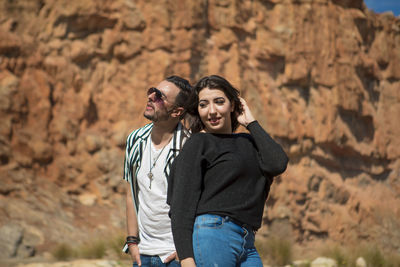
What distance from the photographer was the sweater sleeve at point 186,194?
1.79 metres

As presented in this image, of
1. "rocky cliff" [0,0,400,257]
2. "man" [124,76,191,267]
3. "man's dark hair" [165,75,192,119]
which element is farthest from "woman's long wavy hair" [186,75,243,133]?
"rocky cliff" [0,0,400,257]

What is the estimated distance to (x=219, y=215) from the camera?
1.83m

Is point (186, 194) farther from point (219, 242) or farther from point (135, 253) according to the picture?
point (135, 253)

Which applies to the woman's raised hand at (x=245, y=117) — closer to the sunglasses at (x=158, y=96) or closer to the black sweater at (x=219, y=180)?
the black sweater at (x=219, y=180)

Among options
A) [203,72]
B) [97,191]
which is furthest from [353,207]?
[97,191]

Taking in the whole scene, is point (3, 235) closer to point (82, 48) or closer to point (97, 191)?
point (97, 191)

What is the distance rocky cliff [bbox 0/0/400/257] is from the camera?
7785mm

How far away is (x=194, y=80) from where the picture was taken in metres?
9.20

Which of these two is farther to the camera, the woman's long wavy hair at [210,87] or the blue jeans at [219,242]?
the woman's long wavy hair at [210,87]

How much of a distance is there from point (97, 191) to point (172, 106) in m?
6.12

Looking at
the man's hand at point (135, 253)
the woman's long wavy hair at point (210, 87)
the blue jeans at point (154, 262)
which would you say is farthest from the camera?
the man's hand at point (135, 253)

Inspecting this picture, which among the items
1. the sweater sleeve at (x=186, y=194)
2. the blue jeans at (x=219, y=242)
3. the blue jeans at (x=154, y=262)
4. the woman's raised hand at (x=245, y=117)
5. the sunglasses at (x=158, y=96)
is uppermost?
the sunglasses at (x=158, y=96)

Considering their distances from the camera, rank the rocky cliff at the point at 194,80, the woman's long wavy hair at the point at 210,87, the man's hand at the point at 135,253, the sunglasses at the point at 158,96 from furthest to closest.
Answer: the rocky cliff at the point at 194,80
the sunglasses at the point at 158,96
the man's hand at the point at 135,253
the woman's long wavy hair at the point at 210,87

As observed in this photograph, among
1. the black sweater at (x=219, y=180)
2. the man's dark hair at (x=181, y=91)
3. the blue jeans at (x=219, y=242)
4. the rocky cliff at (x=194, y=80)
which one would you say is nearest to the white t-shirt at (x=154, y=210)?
the man's dark hair at (x=181, y=91)
